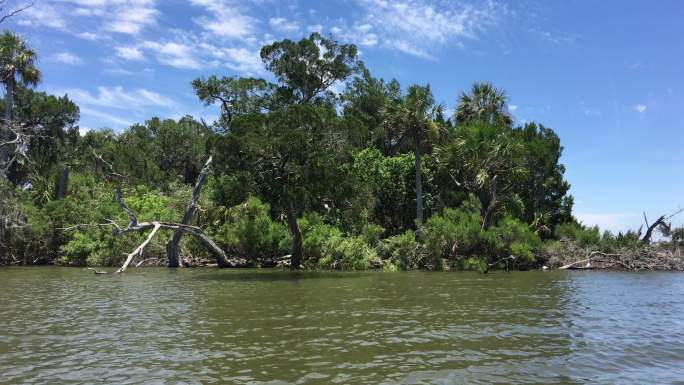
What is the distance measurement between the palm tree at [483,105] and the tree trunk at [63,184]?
99.2 ft

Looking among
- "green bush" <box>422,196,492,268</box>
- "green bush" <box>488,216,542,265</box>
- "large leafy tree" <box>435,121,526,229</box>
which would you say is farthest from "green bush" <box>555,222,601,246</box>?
"green bush" <box>422,196,492,268</box>

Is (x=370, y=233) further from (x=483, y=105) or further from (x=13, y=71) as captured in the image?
(x=13, y=71)

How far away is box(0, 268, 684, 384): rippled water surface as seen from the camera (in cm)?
826

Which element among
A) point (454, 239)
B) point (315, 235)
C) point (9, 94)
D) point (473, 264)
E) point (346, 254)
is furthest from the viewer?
point (9, 94)

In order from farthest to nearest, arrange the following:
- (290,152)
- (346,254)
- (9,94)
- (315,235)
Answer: (9,94)
(315,235)
(346,254)
(290,152)

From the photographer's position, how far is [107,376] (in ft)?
26.0

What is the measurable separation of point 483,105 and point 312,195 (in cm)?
2243

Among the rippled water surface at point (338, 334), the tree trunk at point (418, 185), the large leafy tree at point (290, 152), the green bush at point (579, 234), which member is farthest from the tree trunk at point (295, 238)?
the green bush at point (579, 234)

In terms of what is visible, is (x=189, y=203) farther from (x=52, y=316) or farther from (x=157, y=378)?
(x=157, y=378)

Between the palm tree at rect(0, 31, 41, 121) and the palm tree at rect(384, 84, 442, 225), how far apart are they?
26.8 meters

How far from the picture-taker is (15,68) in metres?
38.7

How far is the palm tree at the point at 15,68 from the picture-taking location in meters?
37.4

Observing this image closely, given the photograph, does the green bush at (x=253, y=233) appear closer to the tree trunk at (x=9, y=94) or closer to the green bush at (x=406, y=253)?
the green bush at (x=406, y=253)

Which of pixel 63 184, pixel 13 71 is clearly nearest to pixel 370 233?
pixel 63 184
